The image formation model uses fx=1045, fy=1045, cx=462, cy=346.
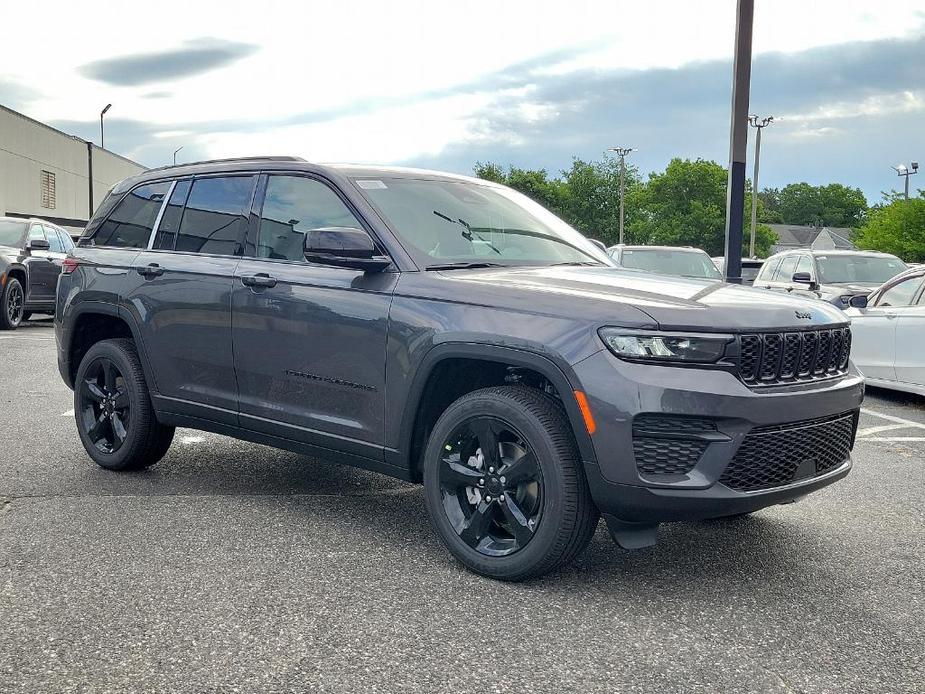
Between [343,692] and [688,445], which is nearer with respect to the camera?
[343,692]

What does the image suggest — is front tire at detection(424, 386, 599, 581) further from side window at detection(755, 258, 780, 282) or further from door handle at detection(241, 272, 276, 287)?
side window at detection(755, 258, 780, 282)

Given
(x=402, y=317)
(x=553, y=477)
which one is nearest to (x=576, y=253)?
(x=402, y=317)

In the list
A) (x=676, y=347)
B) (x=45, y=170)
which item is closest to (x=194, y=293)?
(x=676, y=347)

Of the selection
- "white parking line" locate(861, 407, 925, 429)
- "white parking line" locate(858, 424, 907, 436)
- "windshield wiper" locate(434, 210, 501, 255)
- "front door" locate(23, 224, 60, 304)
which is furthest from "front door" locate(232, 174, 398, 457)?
"front door" locate(23, 224, 60, 304)

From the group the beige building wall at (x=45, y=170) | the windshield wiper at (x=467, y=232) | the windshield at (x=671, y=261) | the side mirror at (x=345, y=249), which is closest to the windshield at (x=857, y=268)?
the windshield at (x=671, y=261)

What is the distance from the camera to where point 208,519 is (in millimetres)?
5043

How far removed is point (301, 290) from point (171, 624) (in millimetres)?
1780

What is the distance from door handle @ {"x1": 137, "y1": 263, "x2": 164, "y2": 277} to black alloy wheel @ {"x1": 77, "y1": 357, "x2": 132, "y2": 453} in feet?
1.92

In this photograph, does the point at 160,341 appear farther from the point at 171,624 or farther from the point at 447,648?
the point at 447,648

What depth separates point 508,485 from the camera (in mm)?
4117

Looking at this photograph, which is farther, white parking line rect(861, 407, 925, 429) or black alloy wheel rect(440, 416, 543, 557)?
white parking line rect(861, 407, 925, 429)

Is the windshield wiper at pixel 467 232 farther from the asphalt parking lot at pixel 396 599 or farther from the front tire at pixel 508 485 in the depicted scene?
the asphalt parking lot at pixel 396 599

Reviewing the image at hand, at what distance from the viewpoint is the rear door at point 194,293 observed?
210 inches

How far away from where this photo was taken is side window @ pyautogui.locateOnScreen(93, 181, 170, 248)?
6117 mm
